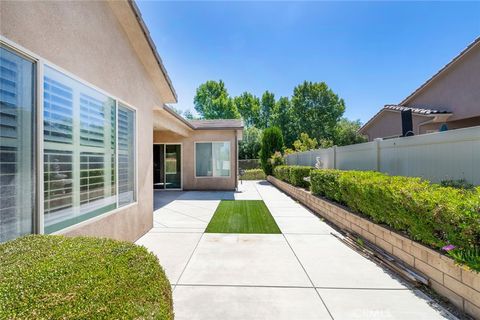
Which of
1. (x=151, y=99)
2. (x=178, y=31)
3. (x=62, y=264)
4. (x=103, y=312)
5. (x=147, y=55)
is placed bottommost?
(x=103, y=312)

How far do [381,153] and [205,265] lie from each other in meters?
4.97

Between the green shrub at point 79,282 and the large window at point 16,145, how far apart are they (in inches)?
21.1

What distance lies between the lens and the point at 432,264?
3150 mm

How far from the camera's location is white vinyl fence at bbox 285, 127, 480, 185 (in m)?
3.71

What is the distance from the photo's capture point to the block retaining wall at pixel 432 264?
2.61 metres

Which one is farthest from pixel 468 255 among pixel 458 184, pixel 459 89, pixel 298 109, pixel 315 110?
pixel 315 110

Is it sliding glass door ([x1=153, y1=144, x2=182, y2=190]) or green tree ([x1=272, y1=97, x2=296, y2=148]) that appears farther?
green tree ([x1=272, y1=97, x2=296, y2=148])

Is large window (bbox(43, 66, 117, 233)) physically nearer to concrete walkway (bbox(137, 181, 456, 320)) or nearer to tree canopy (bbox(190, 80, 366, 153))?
concrete walkway (bbox(137, 181, 456, 320))

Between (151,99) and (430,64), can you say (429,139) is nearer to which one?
(151,99)

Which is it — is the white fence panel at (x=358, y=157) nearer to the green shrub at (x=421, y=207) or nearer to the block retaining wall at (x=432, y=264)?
the green shrub at (x=421, y=207)

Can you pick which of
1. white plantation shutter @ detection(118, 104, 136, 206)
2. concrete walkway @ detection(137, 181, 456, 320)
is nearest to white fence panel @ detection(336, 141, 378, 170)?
concrete walkway @ detection(137, 181, 456, 320)

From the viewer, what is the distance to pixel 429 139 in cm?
453

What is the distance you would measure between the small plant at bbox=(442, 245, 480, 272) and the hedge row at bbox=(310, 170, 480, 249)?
0.05 m

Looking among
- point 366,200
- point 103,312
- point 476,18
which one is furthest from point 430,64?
point 103,312
